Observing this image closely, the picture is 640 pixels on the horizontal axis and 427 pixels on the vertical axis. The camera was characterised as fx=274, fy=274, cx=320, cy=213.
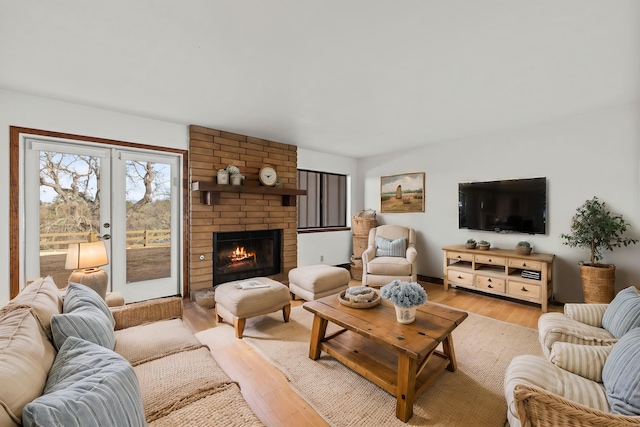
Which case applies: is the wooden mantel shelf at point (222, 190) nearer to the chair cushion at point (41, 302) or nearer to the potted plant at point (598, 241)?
the chair cushion at point (41, 302)

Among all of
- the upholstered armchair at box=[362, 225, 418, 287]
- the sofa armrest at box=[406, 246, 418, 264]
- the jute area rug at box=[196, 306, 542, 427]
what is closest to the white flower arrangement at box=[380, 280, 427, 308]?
the jute area rug at box=[196, 306, 542, 427]

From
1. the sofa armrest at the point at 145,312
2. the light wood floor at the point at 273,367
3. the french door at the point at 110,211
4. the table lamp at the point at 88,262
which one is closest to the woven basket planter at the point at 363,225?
the light wood floor at the point at 273,367

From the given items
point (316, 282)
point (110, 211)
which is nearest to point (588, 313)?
point (316, 282)

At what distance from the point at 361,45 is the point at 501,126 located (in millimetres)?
2742

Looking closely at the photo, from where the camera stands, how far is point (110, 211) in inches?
124

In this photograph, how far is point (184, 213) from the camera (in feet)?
11.9

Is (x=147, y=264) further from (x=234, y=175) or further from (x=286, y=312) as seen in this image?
(x=286, y=312)

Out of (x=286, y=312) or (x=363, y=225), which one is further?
(x=363, y=225)

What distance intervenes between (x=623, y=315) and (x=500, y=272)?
212 centimetres

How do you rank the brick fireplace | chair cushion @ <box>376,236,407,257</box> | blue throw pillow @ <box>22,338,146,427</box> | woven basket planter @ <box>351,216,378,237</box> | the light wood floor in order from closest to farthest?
blue throw pillow @ <box>22,338,146,427</box> → the light wood floor → the brick fireplace → chair cushion @ <box>376,236,407,257</box> → woven basket planter @ <box>351,216,378,237</box>

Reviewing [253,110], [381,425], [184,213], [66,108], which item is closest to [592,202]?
[381,425]

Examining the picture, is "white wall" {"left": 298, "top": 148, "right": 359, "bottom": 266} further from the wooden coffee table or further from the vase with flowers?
the wooden coffee table

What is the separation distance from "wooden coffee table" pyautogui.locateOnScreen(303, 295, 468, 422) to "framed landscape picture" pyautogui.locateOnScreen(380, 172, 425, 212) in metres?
2.86

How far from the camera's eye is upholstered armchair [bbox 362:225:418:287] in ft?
13.0
